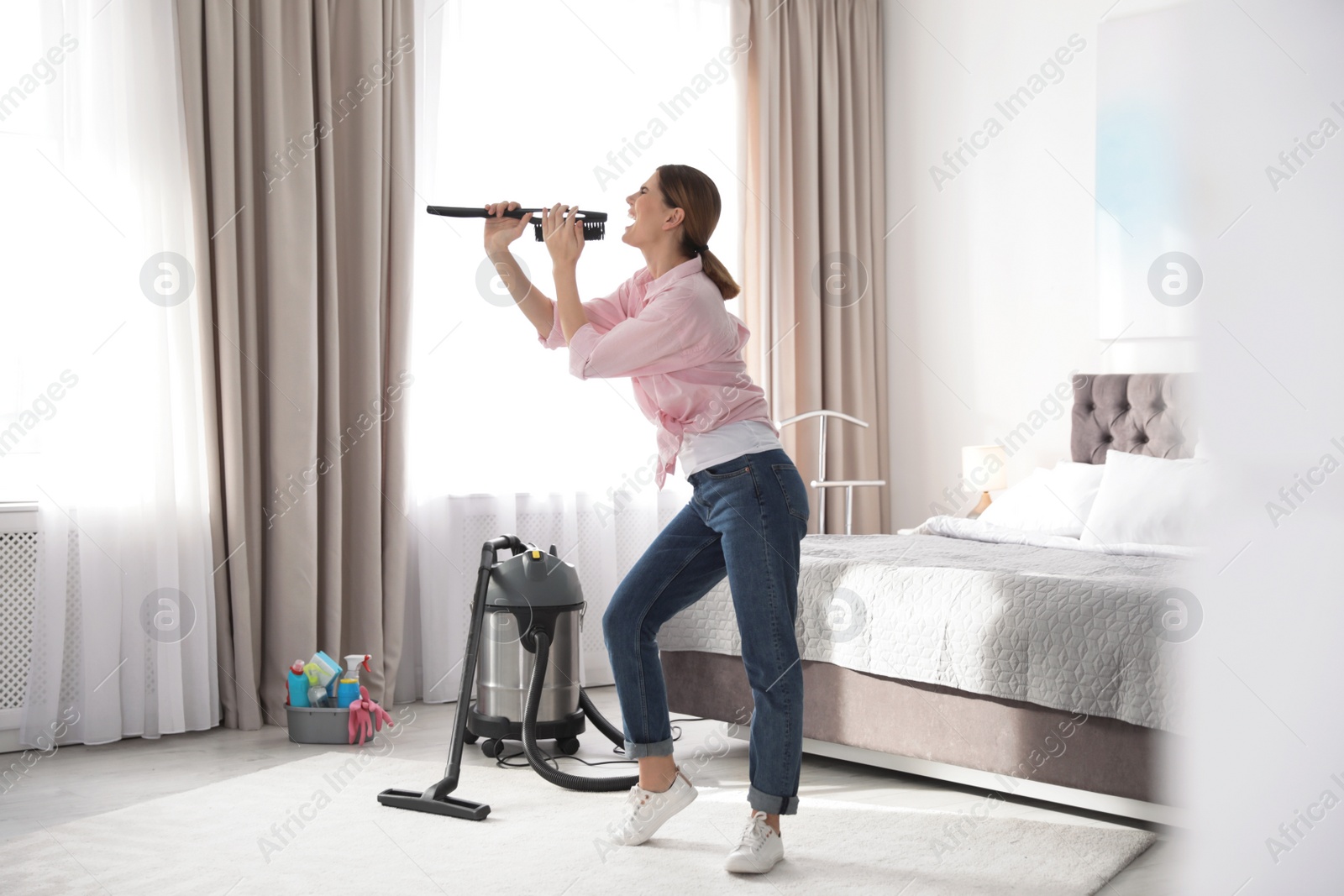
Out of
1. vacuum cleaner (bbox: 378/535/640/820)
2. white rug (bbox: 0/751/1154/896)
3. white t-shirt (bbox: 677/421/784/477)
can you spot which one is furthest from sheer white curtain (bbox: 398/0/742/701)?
white t-shirt (bbox: 677/421/784/477)

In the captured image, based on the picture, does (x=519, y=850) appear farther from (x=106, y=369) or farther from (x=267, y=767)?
(x=106, y=369)

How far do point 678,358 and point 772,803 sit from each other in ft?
2.73

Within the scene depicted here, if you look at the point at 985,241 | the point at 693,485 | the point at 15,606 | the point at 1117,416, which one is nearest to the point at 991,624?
the point at 693,485

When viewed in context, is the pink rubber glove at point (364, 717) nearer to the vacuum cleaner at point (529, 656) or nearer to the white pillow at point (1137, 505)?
the vacuum cleaner at point (529, 656)

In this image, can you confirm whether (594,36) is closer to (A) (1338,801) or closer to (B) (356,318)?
(B) (356,318)

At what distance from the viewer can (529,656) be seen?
2979 mm

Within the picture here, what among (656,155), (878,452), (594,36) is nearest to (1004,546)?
(878,452)

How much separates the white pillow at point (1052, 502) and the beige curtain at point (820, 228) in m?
1.03

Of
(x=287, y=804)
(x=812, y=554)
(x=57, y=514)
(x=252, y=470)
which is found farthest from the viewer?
(x=252, y=470)

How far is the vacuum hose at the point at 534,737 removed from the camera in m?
2.63

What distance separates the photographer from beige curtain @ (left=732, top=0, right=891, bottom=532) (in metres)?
4.68

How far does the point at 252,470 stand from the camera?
3.45 metres

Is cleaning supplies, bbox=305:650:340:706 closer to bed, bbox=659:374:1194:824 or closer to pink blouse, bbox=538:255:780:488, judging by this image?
bed, bbox=659:374:1194:824

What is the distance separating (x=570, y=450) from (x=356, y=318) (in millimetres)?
918
